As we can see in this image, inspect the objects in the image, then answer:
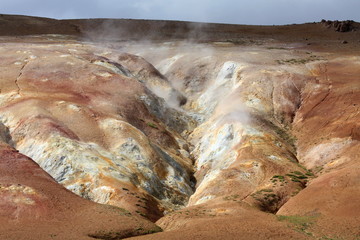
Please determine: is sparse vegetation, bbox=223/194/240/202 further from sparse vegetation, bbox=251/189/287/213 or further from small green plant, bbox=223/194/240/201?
sparse vegetation, bbox=251/189/287/213

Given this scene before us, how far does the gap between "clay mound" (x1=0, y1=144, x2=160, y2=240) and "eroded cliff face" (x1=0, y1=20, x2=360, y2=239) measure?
3.12 meters

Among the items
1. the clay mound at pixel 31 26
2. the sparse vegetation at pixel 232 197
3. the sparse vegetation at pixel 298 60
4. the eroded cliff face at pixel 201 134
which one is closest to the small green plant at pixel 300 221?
the eroded cliff face at pixel 201 134

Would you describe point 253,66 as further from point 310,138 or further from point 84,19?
point 84,19

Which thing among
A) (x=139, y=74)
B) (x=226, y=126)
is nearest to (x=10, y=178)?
(x=226, y=126)

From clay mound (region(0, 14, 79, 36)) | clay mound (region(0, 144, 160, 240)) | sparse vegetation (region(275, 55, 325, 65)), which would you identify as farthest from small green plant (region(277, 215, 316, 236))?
clay mound (region(0, 14, 79, 36))

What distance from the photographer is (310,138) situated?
49.6 meters

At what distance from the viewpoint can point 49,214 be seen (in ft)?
101

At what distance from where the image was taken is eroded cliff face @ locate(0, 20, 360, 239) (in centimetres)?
3434

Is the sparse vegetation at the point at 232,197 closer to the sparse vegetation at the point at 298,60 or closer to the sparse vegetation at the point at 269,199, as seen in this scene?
the sparse vegetation at the point at 269,199

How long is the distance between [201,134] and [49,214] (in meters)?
29.6

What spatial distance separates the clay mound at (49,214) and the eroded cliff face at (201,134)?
312 cm

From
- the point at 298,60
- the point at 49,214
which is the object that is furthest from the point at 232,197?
the point at 298,60

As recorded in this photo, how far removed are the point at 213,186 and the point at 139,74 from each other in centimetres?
3532

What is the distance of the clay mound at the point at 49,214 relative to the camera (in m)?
28.4
